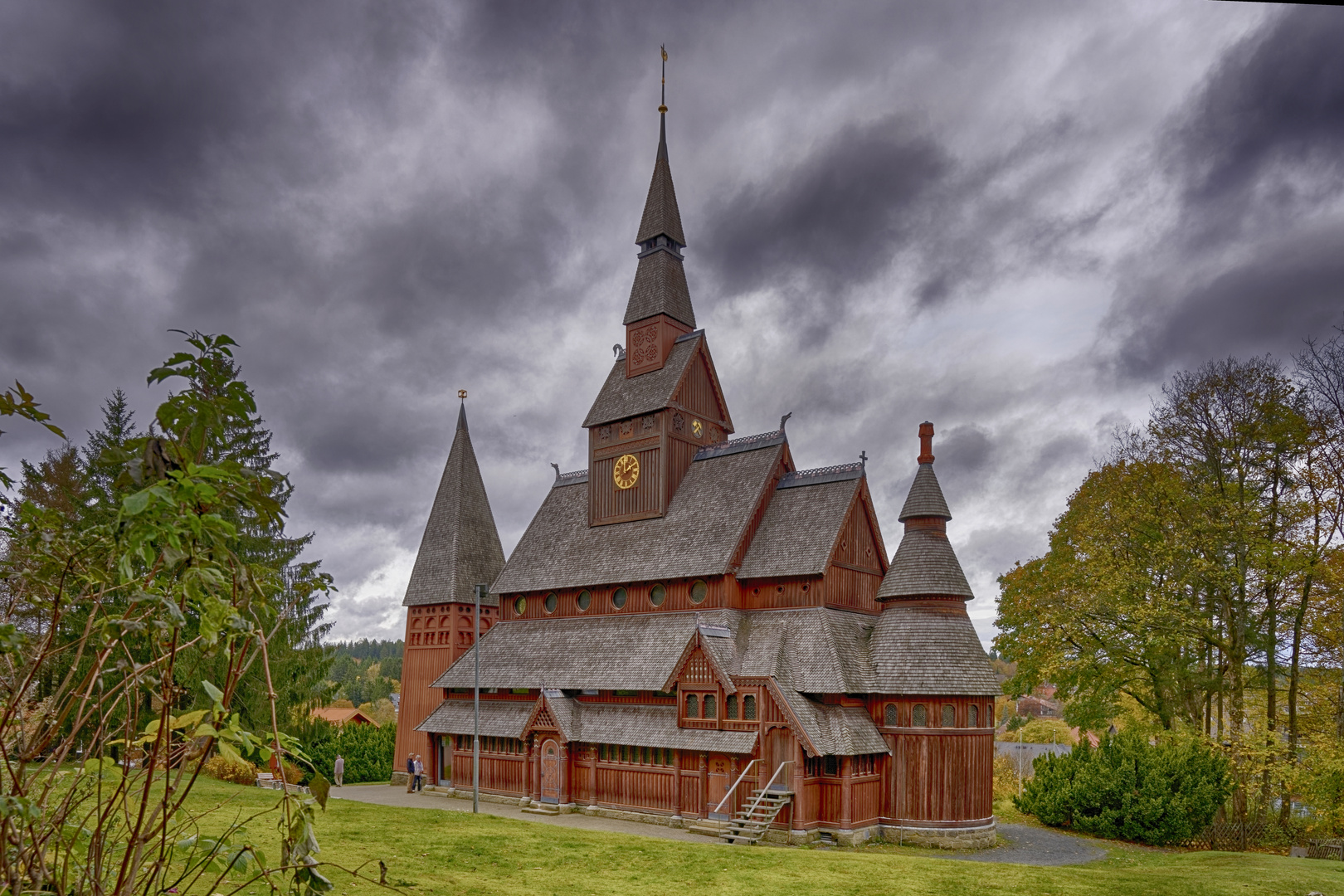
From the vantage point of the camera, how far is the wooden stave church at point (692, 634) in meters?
26.6

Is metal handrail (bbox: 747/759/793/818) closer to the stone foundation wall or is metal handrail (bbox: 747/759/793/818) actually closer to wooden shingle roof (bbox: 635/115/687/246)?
the stone foundation wall

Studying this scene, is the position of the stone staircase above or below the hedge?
above

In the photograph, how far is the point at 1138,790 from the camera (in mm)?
28203

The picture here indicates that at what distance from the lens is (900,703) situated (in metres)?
27.3

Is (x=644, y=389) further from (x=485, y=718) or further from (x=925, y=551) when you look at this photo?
(x=485, y=718)

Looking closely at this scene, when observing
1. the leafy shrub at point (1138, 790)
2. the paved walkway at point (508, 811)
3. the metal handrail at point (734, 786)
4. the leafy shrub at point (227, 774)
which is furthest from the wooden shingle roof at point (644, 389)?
the leafy shrub at point (1138, 790)

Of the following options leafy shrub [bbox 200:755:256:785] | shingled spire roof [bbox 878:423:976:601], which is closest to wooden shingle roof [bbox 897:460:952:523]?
shingled spire roof [bbox 878:423:976:601]

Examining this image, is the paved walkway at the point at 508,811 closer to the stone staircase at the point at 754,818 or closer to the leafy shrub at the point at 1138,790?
the stone staircase at the point at 754,818

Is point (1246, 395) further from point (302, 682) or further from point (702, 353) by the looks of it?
point (302, 682)

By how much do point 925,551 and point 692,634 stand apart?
8.34 metres

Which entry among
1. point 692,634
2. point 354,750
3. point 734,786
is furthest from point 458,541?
point 734,786

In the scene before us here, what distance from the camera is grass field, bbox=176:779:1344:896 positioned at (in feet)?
46.6

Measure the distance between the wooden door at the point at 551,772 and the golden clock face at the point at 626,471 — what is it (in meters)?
10.7

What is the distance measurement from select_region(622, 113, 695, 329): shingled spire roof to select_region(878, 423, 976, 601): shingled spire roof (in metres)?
12.6
